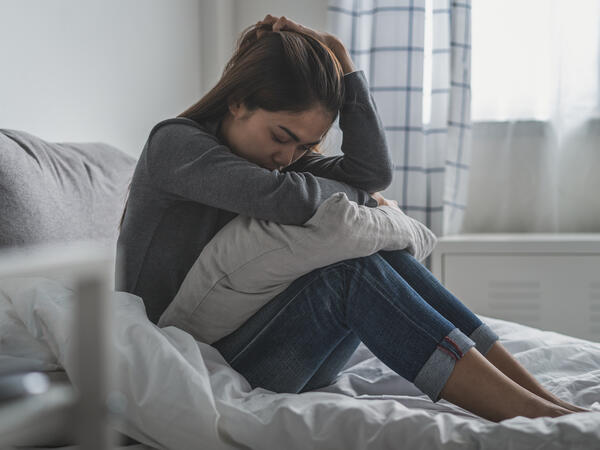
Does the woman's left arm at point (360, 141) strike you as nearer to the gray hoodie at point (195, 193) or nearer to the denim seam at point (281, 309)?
the gray hoodie at point (195, 193)

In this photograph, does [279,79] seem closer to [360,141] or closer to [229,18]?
[360,141]

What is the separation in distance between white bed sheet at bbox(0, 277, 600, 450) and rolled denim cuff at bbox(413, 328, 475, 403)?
0.21 ft

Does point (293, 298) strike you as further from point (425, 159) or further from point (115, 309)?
point (425, 159)

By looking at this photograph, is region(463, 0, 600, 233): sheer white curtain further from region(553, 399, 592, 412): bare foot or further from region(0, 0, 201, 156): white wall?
region(553, 399, 592, 412): bare foot

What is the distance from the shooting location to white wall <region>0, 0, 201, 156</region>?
153cm

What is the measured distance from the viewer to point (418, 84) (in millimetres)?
2361

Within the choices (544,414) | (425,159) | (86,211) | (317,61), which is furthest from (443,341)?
(425,159)

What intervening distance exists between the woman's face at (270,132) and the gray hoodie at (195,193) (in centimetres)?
4

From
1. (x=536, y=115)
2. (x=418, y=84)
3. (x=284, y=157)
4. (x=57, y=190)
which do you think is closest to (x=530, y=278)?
(x=536, y=115)

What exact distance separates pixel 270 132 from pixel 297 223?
205 millimetres

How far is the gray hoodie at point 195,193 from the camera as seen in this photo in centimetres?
104

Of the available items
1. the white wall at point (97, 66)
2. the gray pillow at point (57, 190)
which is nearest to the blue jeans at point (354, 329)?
the gray pillow at point (57, 190)

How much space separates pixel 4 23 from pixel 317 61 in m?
0.76

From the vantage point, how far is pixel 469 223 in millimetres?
2568
